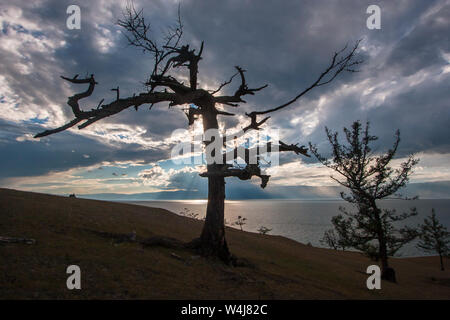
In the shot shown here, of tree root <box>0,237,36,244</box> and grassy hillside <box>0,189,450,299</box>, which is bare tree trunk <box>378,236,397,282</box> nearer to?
grassy hillside <box>0,189,450,299</box>

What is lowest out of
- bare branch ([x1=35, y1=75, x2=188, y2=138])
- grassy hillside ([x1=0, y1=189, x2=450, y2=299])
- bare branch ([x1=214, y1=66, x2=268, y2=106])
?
grassy hillside ([x1=0, y1=189, x2=450, y2=299])

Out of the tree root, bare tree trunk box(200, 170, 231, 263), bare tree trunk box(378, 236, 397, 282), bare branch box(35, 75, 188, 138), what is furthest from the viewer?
bare tree trunk box(378, 236, 397, 282)

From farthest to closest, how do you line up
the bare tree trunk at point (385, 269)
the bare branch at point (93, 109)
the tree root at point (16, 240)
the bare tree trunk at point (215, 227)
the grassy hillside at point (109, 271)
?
the bare tree trunk at point (385, 269) < the bare tree trunk at point (215, 227) < the tree root at point (16, 240) < the bare branch at point (93, 109) < the grassy hillside at point (109, 271)

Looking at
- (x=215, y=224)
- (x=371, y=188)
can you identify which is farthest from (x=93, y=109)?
(x=371, y=188)

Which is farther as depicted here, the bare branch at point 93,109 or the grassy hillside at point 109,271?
the bare branch at point 93,109

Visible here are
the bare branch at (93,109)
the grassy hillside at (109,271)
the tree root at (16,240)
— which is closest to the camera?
the grassy hillside at (109,271)

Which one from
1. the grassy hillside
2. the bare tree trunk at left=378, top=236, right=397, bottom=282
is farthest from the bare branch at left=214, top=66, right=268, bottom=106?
the bare tree trunk at left=378, top=236, right=397, bottom=282

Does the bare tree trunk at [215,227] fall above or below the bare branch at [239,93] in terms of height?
below

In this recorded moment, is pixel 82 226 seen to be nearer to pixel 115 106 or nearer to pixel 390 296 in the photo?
pixel 115 106

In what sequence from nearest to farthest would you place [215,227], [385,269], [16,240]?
[16,240], [215,227], [385,269]

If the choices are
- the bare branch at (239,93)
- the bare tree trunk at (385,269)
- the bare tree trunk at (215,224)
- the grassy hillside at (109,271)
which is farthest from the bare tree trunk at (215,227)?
the bare tree trunk at (385,269)

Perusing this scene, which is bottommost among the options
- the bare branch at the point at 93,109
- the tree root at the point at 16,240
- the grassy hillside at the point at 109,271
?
the grassy hillside at the point at 109,271

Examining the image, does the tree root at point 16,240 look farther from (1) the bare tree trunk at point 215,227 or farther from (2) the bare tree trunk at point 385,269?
(2) the bare tree trunk at point 385,269

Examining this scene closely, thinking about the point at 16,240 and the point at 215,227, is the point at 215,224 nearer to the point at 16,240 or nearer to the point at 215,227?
the point at 215,227
